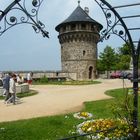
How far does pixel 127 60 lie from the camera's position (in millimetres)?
60688

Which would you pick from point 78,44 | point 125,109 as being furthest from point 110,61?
point 125,109

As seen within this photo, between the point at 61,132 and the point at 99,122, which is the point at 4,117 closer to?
the point at 61,132

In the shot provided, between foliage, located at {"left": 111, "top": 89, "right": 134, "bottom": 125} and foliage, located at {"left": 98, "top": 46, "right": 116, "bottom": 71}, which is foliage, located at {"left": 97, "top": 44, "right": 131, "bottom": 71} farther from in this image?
foliage, located at {"left": 111, "top": 89, "right": 134, "bottom": 125}

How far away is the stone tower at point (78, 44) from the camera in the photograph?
5622 cm

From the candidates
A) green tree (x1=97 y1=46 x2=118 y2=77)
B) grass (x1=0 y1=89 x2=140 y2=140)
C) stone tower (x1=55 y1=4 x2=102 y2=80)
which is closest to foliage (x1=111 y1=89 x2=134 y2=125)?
grass (x1=0 y1=89 x2=140 y2=140)

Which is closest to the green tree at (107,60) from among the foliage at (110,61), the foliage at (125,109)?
the foliage at (110,61)

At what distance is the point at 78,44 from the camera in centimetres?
5678

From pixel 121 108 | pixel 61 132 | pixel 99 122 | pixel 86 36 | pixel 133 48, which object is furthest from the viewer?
pixel 86 36

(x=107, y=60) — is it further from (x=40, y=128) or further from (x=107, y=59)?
(x=40, y=128)

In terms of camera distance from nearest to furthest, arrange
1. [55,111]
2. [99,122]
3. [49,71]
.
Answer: [99,122], [55,111], [49,71]

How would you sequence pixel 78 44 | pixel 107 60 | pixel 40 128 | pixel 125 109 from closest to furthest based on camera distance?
pixel 125 109
pixel 40 128
pixel 78 44
pixel 107 60

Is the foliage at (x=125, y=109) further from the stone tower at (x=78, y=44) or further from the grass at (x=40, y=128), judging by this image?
the stone tower at (x=78, y=44)

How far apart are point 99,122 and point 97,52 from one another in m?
50.9

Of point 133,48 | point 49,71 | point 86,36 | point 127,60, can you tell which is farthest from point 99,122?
point 127,60
